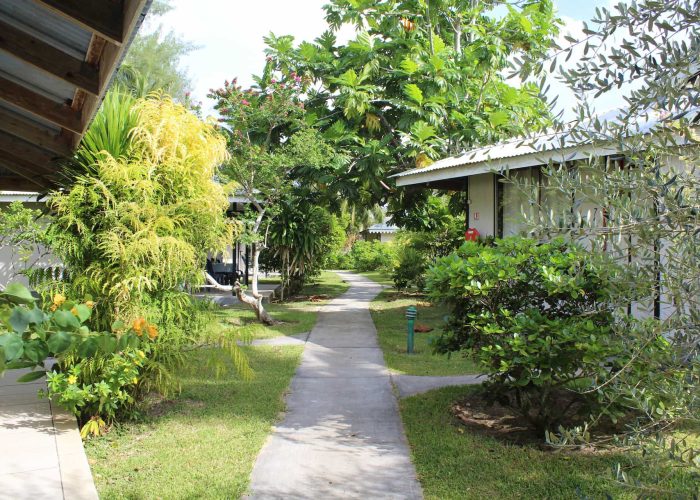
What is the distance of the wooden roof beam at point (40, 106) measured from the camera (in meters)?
4.97

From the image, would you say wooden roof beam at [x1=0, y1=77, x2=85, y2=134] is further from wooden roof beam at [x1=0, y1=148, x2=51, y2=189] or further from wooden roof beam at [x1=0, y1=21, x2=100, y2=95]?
wooden roof beam at [x1=0, y1=148, x2=51, y2=189]

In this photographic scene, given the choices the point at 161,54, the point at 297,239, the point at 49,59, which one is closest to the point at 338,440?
the point at 49,59

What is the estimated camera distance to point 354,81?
561 inches

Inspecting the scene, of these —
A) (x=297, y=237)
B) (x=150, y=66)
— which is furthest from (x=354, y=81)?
(x=150, y=66)

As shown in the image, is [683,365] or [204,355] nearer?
[683,365]

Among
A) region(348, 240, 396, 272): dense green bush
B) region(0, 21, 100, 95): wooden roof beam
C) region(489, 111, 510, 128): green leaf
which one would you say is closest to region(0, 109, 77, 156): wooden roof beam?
region(0, 21, 100, 95): wooden roof beam

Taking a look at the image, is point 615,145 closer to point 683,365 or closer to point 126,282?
point 683,365

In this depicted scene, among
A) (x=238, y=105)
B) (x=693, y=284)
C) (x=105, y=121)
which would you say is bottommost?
(x=693, y=284)

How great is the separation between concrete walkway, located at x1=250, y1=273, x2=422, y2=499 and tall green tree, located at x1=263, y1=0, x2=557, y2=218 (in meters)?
6.18

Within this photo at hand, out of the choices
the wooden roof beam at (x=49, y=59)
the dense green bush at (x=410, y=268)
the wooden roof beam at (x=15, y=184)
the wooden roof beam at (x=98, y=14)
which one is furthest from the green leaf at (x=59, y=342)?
the dense green bush at (x=410, y=268)

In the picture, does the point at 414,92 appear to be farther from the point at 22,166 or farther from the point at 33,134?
the point at 33,134

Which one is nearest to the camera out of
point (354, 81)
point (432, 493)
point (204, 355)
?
point (432, 493)

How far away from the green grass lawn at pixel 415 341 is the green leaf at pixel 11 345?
521 centimetres

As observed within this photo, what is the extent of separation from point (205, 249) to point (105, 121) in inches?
63.1
